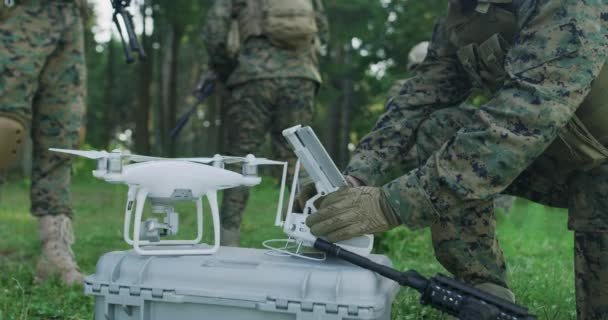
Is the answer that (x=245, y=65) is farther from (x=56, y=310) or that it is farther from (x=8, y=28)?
(x=56, y=310)

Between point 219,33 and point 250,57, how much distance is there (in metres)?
0.29

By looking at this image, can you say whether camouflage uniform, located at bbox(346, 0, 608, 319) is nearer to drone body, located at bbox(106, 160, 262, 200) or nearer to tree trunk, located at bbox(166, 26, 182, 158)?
drone body, located at bbox(106, 160, 262, 200)

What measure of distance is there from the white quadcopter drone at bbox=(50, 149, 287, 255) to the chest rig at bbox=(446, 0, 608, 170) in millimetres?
860

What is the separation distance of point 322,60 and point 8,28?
1234 centimetres

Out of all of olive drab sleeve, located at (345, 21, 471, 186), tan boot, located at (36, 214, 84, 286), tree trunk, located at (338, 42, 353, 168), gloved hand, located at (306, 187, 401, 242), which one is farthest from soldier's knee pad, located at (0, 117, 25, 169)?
tree trunk, located at (338, 42, 353, 168)

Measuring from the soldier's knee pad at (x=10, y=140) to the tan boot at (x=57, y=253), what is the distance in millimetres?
388

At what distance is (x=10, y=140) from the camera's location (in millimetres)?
3230

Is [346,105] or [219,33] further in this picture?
[346,105]

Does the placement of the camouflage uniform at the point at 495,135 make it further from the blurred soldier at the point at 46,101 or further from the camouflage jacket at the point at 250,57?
the camouflage jacket at the point at 250,57

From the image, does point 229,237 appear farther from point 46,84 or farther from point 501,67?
point 501,67

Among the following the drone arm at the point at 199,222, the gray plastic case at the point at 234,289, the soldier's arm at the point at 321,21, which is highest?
the soldier's arm at the point at 321,21

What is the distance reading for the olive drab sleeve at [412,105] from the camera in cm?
254

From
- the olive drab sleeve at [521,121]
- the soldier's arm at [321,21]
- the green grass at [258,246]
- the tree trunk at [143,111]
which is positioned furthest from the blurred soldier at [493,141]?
the tree trunk at [143,111]

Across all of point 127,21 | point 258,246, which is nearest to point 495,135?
point 127,21
